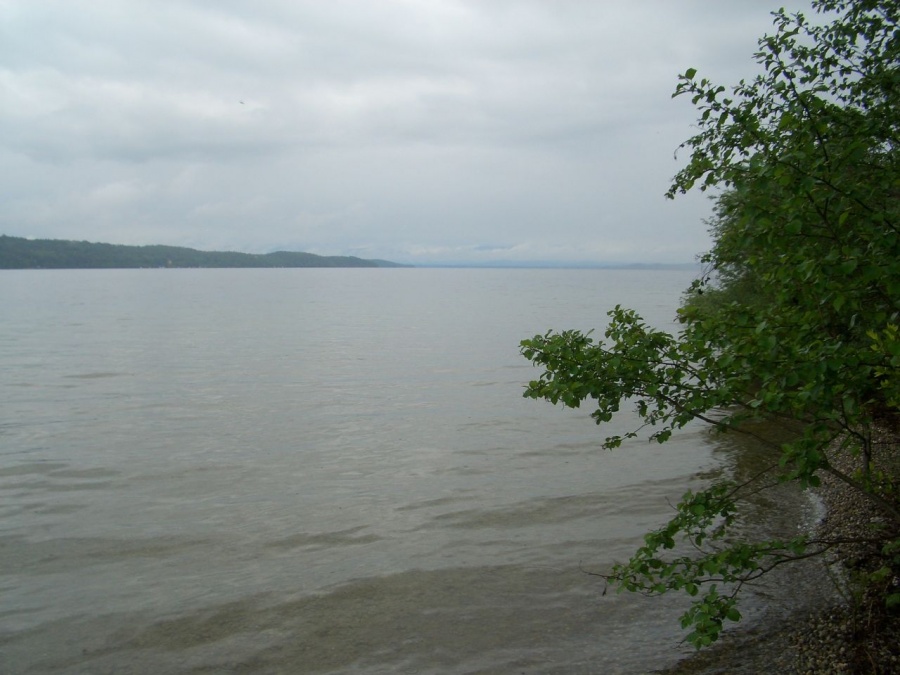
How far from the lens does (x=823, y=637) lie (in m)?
7.14

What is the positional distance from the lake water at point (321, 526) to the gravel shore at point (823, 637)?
1.94 feet

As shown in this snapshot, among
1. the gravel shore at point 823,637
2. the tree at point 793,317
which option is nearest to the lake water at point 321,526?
the gravel shore at point 823,637

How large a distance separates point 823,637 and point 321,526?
7.51 meters

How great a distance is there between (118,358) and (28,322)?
25250 millimetres

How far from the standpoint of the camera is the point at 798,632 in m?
7.52

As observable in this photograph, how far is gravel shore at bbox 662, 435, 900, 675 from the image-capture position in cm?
648

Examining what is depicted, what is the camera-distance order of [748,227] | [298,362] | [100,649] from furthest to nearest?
[298,362], [100,649], [748,227]

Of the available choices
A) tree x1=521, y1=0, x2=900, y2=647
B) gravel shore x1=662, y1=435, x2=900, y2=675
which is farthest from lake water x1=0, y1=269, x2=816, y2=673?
tree x1=521, y1=0, x2=900, y2=647

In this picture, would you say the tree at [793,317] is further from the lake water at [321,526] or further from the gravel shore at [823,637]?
the lake water at [321,526]

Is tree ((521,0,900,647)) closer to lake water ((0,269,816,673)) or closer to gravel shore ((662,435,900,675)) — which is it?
gravel shore ((662,435,900,675))

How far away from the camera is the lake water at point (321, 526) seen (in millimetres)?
8352

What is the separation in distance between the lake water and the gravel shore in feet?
1.94

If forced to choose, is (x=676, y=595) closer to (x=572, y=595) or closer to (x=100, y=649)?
(x=572, y=595)

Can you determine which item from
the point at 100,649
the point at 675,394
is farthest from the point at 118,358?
the point at 675,394
